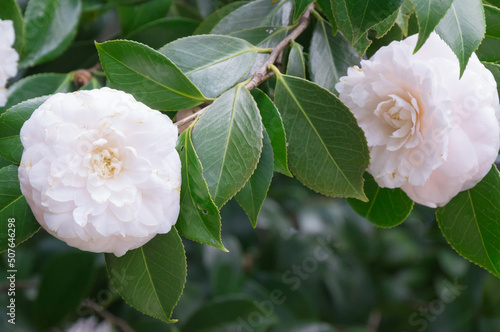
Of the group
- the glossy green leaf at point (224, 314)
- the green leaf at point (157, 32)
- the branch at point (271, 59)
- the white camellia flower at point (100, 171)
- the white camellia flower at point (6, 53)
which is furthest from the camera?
the glossy green leaf at point (224, 314)

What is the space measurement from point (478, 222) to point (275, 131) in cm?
24

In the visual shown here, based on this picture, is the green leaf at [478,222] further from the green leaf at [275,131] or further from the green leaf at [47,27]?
the green leaf at [47,27]

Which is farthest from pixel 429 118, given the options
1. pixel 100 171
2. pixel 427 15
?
pixel 100 171

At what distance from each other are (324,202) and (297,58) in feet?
4.31

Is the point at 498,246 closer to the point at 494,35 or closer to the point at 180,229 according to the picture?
the point at 494,35

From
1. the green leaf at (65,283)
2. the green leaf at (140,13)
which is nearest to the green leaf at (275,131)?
the green leaf at (140,13)

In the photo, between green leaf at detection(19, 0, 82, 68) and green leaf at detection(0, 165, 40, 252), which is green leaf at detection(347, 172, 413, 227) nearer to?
green leaf at detection(0, 165, 40, 252)

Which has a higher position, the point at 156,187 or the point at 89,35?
the point at 156,187

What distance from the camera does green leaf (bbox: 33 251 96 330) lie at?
1183mm

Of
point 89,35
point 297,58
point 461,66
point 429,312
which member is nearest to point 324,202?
point 429,312

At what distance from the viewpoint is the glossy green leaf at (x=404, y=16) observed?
60 centimetres

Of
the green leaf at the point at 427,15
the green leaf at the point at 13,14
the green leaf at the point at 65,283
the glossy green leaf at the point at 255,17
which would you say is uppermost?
the green leaf at the point at 427,15

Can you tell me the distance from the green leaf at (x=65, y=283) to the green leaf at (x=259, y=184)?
0.68 metres

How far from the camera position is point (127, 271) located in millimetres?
548
